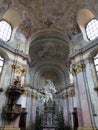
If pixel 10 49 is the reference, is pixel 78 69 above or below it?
below

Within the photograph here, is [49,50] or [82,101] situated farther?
[49,50]

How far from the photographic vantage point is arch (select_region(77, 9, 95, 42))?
13.2 meters

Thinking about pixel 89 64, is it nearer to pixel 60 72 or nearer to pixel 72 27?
pixel 72 27

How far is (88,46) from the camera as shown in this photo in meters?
11.8

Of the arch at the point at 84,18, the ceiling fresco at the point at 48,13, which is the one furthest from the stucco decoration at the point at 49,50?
the arch at the point at 84,18

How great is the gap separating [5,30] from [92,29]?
8.70 metres

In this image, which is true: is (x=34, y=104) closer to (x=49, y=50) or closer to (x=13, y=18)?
(x=49, y=50)

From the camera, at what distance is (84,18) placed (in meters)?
13.7

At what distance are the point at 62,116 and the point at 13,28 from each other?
42.4 feet

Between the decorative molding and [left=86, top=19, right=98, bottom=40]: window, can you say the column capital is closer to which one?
[left=86, top=19, right=98, bottom=40]: window

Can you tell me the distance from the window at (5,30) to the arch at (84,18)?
725 centimetres

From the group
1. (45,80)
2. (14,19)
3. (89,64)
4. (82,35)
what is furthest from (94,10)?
(45,80)

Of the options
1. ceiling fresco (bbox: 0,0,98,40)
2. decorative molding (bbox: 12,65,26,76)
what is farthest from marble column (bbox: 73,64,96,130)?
decorative molding (bbox: 12,65,26,76)

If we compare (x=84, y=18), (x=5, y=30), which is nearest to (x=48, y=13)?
(x=84, y=18)
